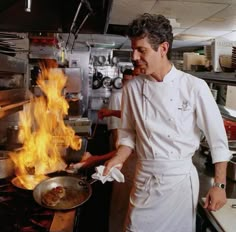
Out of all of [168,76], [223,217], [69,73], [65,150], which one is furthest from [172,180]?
[69,73]

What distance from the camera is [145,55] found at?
5.18ft

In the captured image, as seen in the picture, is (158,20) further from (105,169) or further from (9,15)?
(9,15)

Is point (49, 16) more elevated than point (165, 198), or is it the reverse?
point (49, 16)

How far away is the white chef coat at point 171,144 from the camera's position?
164cm

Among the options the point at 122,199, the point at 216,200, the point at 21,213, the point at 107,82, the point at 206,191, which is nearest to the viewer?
the point at 216,200

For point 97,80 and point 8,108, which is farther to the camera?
point 97,80

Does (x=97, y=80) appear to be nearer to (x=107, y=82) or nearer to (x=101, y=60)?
(x=107, y=82)

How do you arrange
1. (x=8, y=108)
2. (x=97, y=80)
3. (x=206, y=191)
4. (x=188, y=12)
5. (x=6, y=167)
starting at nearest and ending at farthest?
(x=8, y=108), (x=206, y=191), (x=6, y=167), (x=188, y=12), (x=97, y=80)

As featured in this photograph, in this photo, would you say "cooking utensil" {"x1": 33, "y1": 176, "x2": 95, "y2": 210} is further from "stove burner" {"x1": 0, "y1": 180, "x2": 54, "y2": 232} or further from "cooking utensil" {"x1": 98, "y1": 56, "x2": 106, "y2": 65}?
"cooking utensil" {"x1": 98, "y1": 56, "x2": 106, "y2": 65}

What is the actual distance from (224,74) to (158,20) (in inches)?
33.7

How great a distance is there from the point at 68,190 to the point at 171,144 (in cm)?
85

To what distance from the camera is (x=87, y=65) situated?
8.36m

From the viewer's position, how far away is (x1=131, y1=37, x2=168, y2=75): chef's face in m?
1.57

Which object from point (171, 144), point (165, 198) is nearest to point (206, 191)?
point (165, 198)
